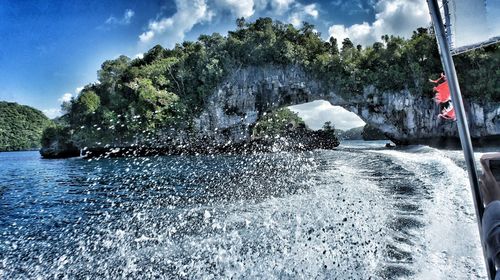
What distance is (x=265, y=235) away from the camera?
5152 mm

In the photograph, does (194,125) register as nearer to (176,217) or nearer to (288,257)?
(176,217)

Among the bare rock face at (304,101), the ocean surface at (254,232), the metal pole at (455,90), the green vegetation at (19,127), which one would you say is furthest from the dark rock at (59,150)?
the metal pole at (455,90)

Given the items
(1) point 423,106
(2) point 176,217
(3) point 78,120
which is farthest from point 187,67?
(2) point 176,217

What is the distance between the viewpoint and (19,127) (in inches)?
3270

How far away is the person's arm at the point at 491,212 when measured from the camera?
108 cm

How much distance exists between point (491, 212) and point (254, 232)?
14.6 ft

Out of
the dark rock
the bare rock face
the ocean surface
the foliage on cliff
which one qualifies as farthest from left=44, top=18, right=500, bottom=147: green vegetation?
the ocean surface

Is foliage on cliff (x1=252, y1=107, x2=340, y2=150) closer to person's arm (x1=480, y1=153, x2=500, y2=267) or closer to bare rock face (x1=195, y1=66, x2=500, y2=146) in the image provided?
bare rock face (x1=195, y1=66, x2=500, y2=146)

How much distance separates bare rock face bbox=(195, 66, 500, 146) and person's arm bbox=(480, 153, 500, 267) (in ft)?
116

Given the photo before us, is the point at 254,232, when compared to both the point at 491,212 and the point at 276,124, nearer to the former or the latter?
the point at 491,212

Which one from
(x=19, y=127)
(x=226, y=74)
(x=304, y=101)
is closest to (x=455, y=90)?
(x=226, y=74)

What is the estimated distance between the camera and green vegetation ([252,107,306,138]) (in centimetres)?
4700

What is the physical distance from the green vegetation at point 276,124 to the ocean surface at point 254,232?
109ft

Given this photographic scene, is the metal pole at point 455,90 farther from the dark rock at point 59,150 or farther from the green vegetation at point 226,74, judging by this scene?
the dark rock at point 59,150
